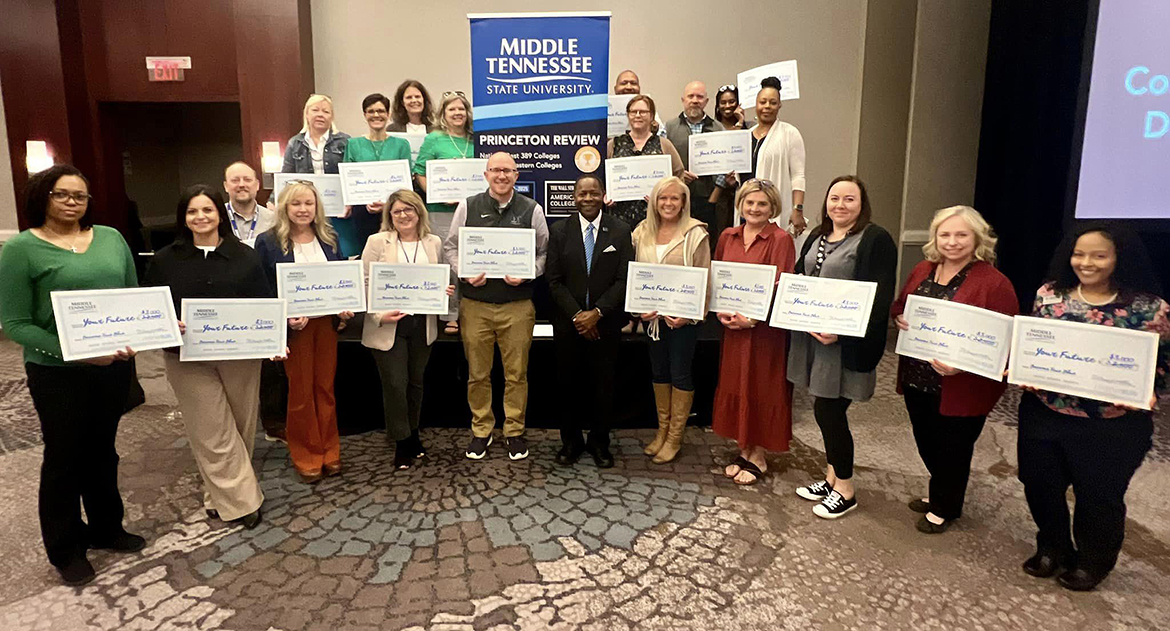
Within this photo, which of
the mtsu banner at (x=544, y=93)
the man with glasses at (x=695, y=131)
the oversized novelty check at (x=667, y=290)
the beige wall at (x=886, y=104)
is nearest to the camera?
the oversized novelty check at (x=667, y=290)

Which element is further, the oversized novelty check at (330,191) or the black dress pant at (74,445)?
the oversized novelty check at (330,191)

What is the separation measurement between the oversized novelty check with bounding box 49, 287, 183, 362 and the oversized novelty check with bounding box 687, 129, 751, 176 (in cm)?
350

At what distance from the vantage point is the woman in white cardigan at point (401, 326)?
3.85 metres

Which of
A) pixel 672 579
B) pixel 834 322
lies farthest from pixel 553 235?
pixel 672 579

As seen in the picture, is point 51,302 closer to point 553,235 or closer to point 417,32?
point 553,235

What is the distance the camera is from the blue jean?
3.99 m

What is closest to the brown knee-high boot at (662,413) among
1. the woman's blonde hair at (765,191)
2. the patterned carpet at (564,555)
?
the patterned carpet at (564,555)

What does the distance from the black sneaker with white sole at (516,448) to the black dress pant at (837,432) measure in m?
1.68

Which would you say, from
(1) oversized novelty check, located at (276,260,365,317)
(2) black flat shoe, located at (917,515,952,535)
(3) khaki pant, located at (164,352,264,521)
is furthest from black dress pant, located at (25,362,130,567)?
(2) black flat shoe, located at (917,515,952,535)

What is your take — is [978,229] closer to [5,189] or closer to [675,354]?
[675,354]

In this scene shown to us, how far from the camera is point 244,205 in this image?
4.32 m

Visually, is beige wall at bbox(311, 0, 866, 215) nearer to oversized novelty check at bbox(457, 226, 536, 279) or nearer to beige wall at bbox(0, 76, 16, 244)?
beige wall at bbox(0, 76, 16, 244)

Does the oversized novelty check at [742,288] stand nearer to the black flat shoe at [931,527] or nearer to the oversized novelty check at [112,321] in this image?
the black flat shoe at [931,527]

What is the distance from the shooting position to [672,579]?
2.94 m
